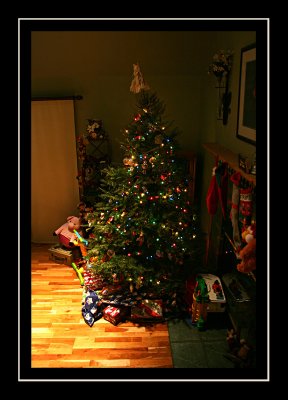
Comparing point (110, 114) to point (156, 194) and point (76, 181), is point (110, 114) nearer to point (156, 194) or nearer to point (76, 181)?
point (76, 181)

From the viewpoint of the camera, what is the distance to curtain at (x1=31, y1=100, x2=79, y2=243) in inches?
179

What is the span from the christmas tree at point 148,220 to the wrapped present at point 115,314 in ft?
0.66

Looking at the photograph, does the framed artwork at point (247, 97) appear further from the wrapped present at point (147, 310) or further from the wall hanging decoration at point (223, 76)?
the wrapped present at point (147, 310)

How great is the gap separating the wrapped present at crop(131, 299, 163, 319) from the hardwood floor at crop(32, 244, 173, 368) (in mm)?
90

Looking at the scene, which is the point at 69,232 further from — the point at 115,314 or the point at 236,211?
the point at 236,211

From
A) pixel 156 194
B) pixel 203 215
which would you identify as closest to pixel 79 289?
pixel 156 194

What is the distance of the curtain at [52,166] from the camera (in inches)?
179

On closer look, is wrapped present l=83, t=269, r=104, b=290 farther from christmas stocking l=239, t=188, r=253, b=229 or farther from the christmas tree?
christmas stocking l=239, t=188, r=253, b=229

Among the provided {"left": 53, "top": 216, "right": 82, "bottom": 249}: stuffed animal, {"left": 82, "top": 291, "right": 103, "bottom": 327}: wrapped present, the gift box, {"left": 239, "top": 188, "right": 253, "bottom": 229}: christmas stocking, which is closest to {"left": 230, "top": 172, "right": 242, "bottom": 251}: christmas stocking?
{"left": 239, "top": 188, "right": 253, "bottom": 229}: christmas stocking

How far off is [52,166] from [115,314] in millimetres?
2280

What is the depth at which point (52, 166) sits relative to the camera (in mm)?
4746

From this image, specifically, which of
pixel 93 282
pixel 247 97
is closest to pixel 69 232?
pixel 93 282

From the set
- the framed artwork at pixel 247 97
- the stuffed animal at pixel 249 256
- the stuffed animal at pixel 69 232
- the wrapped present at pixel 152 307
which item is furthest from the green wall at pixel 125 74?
the stuffed animal at pixel 249 256
